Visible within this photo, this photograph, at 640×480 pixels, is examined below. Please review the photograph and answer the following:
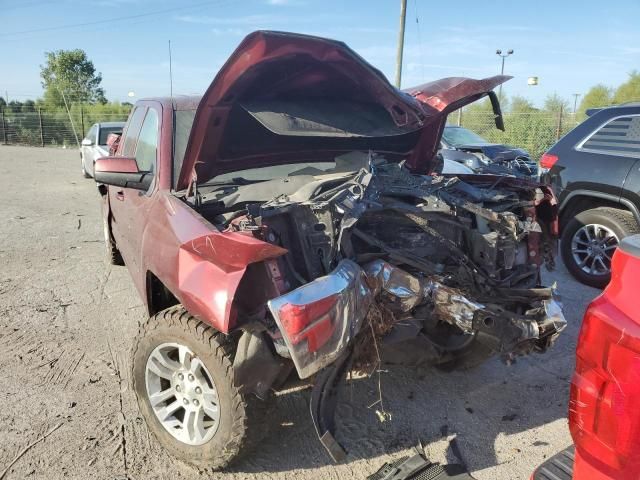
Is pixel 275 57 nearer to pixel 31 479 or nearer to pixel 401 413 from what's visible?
pixel 401 413

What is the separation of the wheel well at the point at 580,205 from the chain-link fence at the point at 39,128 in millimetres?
28883

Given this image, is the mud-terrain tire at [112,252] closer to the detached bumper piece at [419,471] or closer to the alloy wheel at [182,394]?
the alloy wheel at [182,394]

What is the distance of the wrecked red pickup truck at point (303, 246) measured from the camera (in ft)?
7.89

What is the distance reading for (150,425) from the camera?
296 centimetres

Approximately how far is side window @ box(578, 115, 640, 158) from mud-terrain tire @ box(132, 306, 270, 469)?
5.02 metres

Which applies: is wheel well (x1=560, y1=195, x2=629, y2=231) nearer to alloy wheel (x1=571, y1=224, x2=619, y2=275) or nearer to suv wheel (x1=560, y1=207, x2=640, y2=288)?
suv wheel (x1=560, y1=207, x2=640, y2=288)

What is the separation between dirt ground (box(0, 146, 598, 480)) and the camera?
284 centimetres

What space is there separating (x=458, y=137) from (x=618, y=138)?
24.8 ft

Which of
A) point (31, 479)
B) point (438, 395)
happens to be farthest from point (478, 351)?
point (31, 479)

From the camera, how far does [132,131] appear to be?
4613mm

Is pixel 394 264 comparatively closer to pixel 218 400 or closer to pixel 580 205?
pixel 218 400

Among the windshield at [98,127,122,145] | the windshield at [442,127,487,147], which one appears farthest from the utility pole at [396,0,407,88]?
the windshield at [98,127,122,145]

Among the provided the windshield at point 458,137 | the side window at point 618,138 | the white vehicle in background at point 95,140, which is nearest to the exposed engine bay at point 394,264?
the side window at point 618,138

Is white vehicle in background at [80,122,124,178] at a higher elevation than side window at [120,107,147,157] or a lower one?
lower
